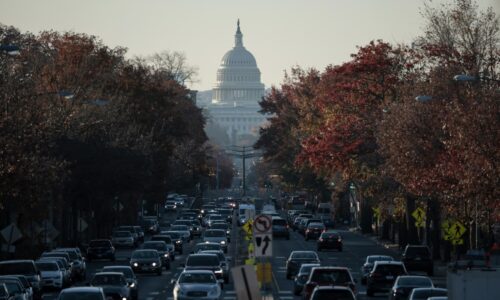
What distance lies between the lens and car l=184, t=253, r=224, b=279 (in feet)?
186

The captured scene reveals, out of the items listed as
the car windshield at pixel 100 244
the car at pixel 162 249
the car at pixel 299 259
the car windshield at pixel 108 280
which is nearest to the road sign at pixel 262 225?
the car windshield at pixel 108 280

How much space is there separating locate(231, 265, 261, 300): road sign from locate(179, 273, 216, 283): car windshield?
20519 millimetres

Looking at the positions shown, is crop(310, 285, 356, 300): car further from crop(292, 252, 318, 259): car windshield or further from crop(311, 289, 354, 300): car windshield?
crop(292, 252, 318, 259): car windshield

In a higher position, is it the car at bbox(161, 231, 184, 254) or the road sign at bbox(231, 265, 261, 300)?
the car at bbox(161, 231, 184, 254)

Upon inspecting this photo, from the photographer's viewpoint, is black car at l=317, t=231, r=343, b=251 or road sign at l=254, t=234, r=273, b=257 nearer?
road sign at l=254, t=234, r=273, b=257

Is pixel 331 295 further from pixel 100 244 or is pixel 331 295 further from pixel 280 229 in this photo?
pixel 280 229

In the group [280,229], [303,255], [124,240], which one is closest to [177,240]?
[124,240]

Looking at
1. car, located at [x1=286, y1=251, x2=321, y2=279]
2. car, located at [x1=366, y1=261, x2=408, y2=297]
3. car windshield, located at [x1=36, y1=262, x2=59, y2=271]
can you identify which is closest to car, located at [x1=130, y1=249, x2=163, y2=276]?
car, located at [x1=286, y1=251, x2=321, y2=279]

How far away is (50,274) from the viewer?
56375 millimetres

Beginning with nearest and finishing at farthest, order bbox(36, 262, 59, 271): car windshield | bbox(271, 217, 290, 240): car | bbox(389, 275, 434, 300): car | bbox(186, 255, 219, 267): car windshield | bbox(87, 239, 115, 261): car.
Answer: bbox(389, 275, 434, 300): car < bbox(36, 262, 59, 271): car windshield < bbox(186, 255, 219, 267): car windshield < bbox(87, 239, 115, 261): car < bbox(271, 217, 290, 240): car

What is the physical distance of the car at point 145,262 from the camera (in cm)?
6612

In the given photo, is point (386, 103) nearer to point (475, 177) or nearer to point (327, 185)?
point (475, 177)

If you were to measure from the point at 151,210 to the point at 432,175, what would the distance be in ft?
255

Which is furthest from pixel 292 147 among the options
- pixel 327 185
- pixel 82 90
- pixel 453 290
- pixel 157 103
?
pixel 453 290
